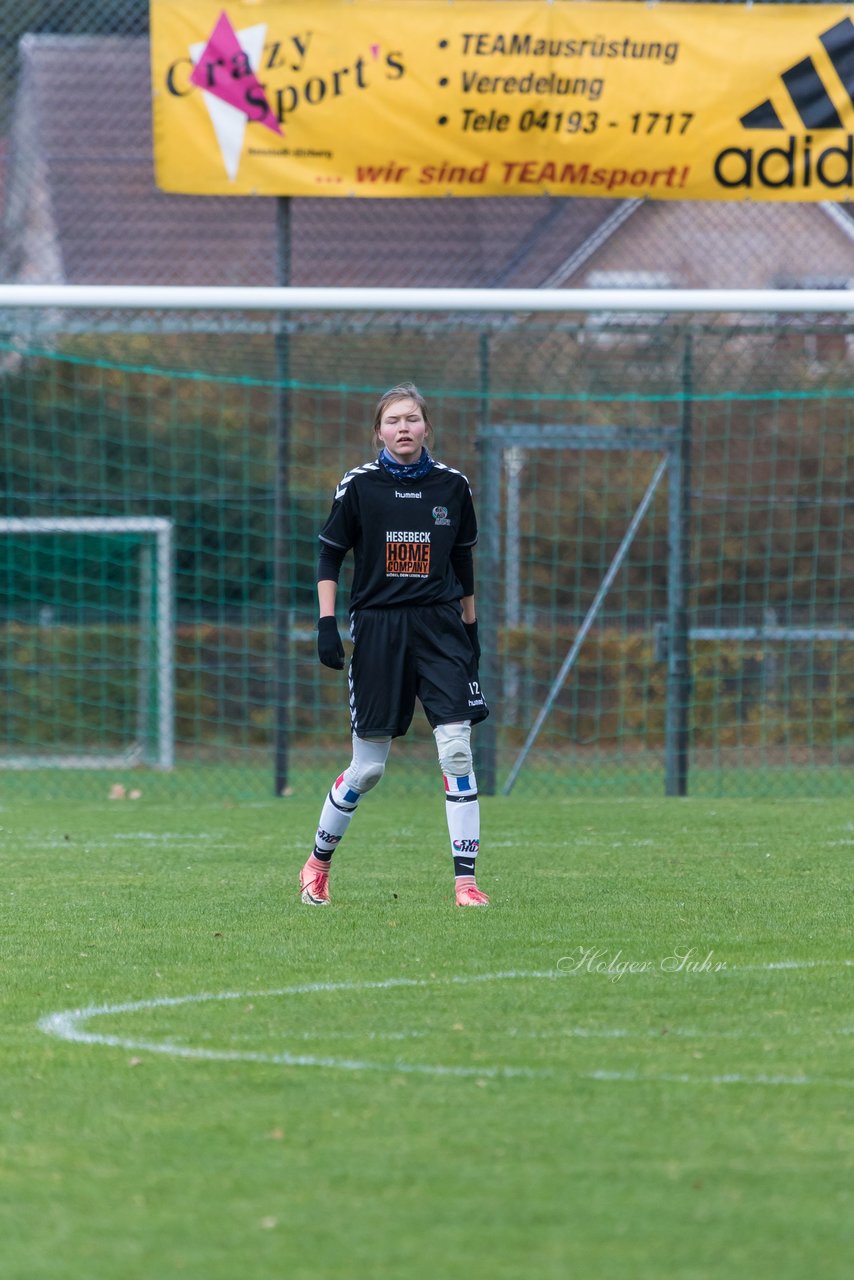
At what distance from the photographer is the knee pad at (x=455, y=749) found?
6.53 metres

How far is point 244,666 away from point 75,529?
1528 millimetres

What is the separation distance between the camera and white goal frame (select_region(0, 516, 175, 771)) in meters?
12.4

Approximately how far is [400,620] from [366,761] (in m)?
0.52

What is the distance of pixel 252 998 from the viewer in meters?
4.89

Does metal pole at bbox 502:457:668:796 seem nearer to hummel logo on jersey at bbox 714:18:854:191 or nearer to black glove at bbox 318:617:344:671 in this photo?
hummel logo on jersey at bbox 714:18:854:191

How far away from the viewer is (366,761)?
6.63 m

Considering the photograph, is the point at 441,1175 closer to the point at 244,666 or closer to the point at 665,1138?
the point at 665,1138

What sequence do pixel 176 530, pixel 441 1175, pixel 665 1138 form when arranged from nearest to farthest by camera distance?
1. pixel 441 1175
2. pixel 665 1138
3. pixel 176 530

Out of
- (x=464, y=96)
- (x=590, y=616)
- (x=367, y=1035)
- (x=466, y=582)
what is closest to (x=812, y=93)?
(x=464, y=96)

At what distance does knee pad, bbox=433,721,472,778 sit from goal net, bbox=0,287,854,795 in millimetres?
4032

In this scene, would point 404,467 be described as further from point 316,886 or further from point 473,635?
point 316,886

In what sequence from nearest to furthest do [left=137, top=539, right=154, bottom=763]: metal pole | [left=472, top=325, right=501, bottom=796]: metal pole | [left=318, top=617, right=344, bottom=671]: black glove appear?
[left=318, top=617, right=344, bottom=671]: black glove < [left=472, top=325, right=501, bottom=796]: metal pole < [left=137, top=539, right=154, bottom=763]: metal pole

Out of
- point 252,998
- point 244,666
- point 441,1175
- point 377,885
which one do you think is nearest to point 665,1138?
point 441,1175

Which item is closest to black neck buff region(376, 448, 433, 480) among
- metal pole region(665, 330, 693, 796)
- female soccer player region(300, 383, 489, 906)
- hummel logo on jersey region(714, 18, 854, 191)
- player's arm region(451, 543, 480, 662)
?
female soccer player region(300, 383, 489, 906)
